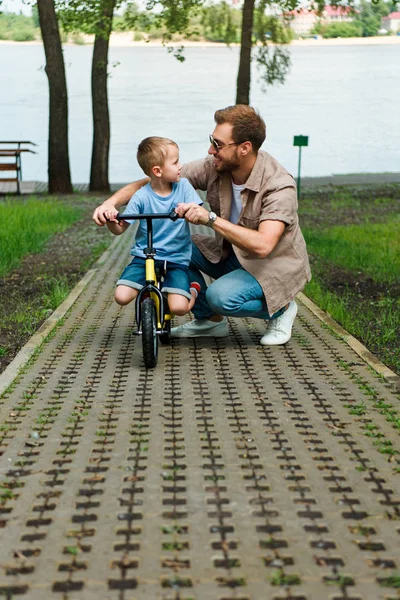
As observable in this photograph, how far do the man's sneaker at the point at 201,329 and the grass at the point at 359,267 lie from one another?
38.1 inches

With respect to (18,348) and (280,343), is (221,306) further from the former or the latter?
(18,348)

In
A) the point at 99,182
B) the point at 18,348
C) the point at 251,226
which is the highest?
the point at 251,226

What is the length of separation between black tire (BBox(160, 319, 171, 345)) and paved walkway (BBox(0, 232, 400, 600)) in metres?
0.19

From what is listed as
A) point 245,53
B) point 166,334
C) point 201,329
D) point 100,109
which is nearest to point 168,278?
point 166,334

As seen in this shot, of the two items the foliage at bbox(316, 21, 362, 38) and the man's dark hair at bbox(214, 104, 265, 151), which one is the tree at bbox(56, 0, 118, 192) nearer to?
the foliage at bbox(316, 21, 362, 38)

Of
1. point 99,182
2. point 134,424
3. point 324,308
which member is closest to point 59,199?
point 99,182

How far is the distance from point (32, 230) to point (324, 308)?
6.44 m

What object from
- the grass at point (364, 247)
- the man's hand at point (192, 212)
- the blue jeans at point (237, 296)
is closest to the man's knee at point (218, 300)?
the blue jeans at point (237, 296)

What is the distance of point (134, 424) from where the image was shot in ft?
16.5

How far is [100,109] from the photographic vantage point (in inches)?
962

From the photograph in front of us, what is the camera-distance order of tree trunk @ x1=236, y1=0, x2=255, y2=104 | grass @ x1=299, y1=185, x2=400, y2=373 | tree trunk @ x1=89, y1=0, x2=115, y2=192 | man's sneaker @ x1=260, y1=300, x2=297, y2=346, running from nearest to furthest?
man's sneaker @ x1=260, y1=300, x2=297, y2=346 → grass @ x1=299, y1=185, x2=400, y2=373 → tree trunk @ x1=236, y1=0, x2=255, y2=104 → tree trunk @ x1=89, y1=0, x2=115, y2=192

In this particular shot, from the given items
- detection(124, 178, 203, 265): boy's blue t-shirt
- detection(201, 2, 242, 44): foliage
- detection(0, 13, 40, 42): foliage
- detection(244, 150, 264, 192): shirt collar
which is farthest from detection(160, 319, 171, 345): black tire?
detection(0, 13, 40, 42): foliage

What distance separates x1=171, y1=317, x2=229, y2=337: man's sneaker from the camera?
7.05 metres

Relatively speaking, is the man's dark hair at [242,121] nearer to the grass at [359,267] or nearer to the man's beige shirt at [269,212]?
the man's beige shirt at [269,212]
